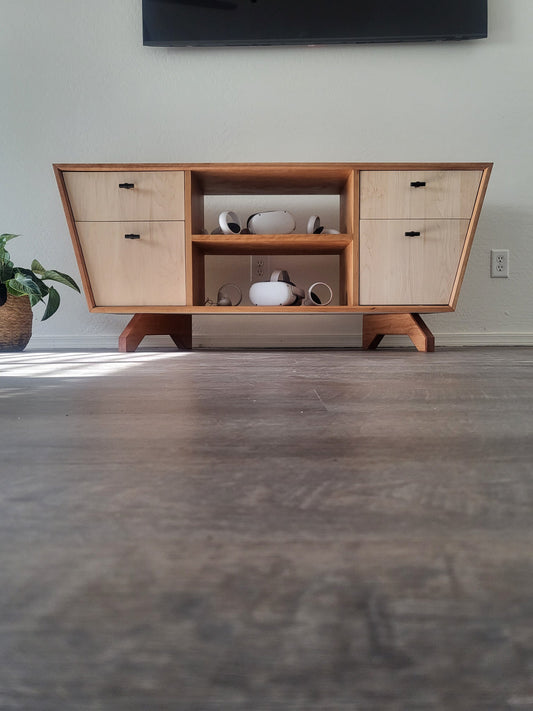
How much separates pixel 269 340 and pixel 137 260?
696mm

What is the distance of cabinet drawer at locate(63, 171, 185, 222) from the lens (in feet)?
5.71

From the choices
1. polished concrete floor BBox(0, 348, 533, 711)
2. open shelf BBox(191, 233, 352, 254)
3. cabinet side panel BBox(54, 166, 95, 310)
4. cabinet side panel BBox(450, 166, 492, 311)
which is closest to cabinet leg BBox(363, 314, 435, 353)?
cabinet side panel BBox(450, 166, 492, 311)

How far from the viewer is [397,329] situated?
1877 mm

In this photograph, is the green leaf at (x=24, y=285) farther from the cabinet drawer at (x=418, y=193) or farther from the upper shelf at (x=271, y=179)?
the cabinet drawer at (x=418, y=193)

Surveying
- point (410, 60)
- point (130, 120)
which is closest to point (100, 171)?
point (130, 120)

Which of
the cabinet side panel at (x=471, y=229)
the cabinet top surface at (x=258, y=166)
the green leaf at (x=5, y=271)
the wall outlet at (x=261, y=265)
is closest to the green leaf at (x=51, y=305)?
the green leaf at (x=5, y=271)

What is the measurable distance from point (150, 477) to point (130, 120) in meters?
2.20

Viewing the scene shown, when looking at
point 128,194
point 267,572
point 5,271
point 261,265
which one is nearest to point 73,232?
Answer: point 128,194

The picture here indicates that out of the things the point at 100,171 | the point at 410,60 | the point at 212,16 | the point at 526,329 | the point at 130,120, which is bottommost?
the point at 526,329

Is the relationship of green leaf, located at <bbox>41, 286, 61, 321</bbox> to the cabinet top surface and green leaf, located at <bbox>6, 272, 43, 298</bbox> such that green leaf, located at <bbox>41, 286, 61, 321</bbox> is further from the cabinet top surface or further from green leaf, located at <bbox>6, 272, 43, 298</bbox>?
the cabinet top surface

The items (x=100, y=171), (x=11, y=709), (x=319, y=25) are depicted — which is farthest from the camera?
(x=319, y=25)

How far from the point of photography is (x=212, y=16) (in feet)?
6.99

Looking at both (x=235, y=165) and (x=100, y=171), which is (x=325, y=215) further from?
(x=100, y=171)

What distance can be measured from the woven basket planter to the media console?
0.32 m
